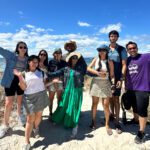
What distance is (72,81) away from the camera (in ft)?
22.0

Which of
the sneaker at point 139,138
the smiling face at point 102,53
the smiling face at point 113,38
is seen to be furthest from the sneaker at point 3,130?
the smiling face at point 113,38

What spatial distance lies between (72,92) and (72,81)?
0.90 ft

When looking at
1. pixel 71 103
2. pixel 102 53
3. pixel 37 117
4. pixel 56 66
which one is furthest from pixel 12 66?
pixel 102 53

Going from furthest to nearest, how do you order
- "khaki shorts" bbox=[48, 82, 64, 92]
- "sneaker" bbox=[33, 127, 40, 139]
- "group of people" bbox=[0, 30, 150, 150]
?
"khaki shorts" bbox=[48, 82, 64, 92], "sneaker" bbox=[33, 127, 40, 139], "group of people" bbox=[0, 30, 150, 150]

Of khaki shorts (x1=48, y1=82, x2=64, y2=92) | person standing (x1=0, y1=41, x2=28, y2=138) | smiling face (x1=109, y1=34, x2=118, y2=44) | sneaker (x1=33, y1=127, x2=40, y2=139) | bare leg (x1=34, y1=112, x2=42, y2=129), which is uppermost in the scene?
smiling face (x1=109, y1=34, x2=118, y2=44)

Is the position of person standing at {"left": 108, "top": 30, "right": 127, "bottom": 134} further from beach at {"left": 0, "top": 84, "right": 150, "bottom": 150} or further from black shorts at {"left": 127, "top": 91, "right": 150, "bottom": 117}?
black shorts at {"left": 127, "top": 91, "right": 150, "bottom": 117}

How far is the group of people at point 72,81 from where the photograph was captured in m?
5.96

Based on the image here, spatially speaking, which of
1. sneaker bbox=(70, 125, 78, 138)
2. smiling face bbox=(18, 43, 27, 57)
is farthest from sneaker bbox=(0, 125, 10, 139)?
smiling face bbox=(18, 43, 27, 57)

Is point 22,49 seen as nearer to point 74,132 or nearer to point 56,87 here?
point 56,87

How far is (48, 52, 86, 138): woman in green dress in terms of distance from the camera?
21.7 ft

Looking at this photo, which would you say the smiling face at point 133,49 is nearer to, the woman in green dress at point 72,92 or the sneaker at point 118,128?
the woman in green dress at point 72,92

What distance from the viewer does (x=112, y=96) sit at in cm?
662

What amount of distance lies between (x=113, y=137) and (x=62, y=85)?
5.88 feet

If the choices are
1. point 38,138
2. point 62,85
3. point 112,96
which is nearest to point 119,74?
point 112,96
